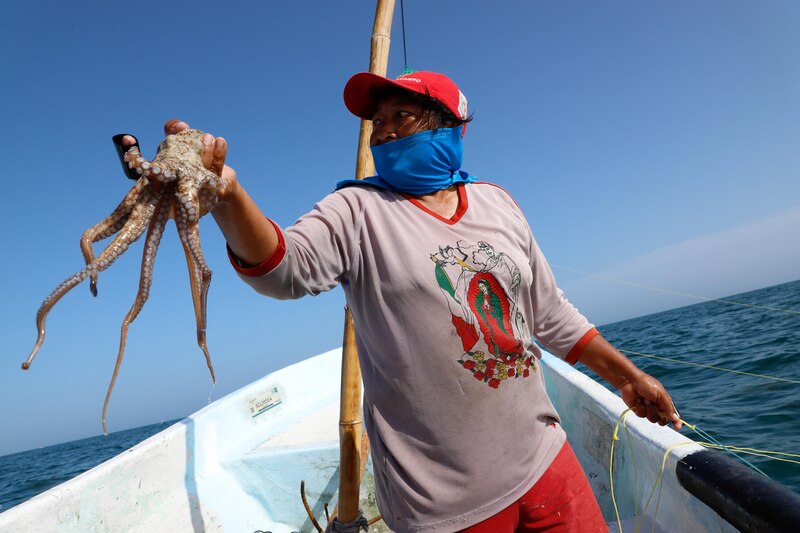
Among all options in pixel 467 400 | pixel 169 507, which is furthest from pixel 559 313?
pixel 169 507

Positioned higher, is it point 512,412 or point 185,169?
point 185,169

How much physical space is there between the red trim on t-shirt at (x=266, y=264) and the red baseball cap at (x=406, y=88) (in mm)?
736

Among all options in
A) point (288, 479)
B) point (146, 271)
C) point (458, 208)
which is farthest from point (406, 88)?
point (288, 479)

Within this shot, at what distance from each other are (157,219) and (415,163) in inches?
34.8

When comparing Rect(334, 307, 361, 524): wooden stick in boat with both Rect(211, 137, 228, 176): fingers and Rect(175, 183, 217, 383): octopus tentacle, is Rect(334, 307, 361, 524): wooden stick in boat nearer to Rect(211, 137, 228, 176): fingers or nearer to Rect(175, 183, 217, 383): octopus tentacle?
Rect(175, 183, 217, 383): octopus tentacle

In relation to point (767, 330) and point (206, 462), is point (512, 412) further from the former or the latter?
point (767, 330)

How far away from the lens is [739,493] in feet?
5.39

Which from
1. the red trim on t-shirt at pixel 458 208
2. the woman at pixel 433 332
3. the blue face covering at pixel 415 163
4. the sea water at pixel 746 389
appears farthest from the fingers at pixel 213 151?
the sea water at pixel 746 389

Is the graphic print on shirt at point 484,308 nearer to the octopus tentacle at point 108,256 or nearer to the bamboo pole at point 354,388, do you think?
the octopus tentacle at point 108,256

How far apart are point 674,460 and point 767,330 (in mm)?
11652

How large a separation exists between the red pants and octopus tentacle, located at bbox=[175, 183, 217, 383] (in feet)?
3.47

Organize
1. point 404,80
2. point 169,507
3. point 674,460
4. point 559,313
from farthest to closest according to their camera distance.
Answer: point 169,507, point 674,460, point 559,313, point 404,80

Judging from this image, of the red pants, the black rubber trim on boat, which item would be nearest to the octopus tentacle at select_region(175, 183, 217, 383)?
the red pants

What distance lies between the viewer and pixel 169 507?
10.1ft
